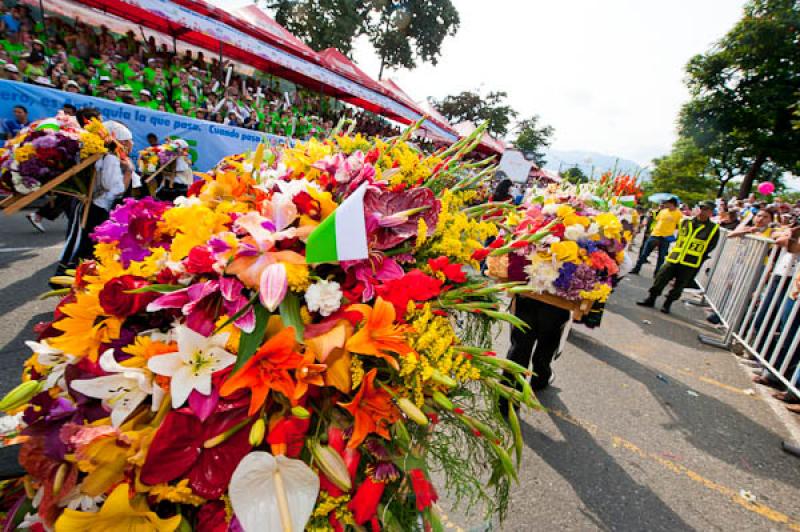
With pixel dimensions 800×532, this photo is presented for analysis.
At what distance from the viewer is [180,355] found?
0.81 m

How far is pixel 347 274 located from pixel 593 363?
4280mm

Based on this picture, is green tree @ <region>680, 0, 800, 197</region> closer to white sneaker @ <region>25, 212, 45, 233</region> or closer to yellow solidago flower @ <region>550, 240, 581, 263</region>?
yellow solidago flower @ <region>550, 240, 581, 263</region>

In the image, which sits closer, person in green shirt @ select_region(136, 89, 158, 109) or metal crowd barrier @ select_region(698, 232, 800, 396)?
metal crowd barrier @ select_region(698, 232, 800, 396)

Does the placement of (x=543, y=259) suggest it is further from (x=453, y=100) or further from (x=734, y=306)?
(x=453, y=100)

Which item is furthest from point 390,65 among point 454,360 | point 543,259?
point 454,360

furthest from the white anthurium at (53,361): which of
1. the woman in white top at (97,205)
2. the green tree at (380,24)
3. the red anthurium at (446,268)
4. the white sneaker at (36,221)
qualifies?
the green tree at (380,24)

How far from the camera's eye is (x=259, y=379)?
810mm

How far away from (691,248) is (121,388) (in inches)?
307

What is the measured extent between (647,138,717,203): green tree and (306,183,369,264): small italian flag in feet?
145

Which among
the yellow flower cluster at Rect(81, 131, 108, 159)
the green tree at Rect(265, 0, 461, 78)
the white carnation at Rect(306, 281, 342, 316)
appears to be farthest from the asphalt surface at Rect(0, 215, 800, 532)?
the green tree at Rect(265, 0, 461, 78)

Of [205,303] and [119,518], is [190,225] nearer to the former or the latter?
[205,303]

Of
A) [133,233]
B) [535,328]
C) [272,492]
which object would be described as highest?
[133,233]

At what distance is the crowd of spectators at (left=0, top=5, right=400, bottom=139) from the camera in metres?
7.07

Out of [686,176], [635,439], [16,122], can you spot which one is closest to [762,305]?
[635,439]
